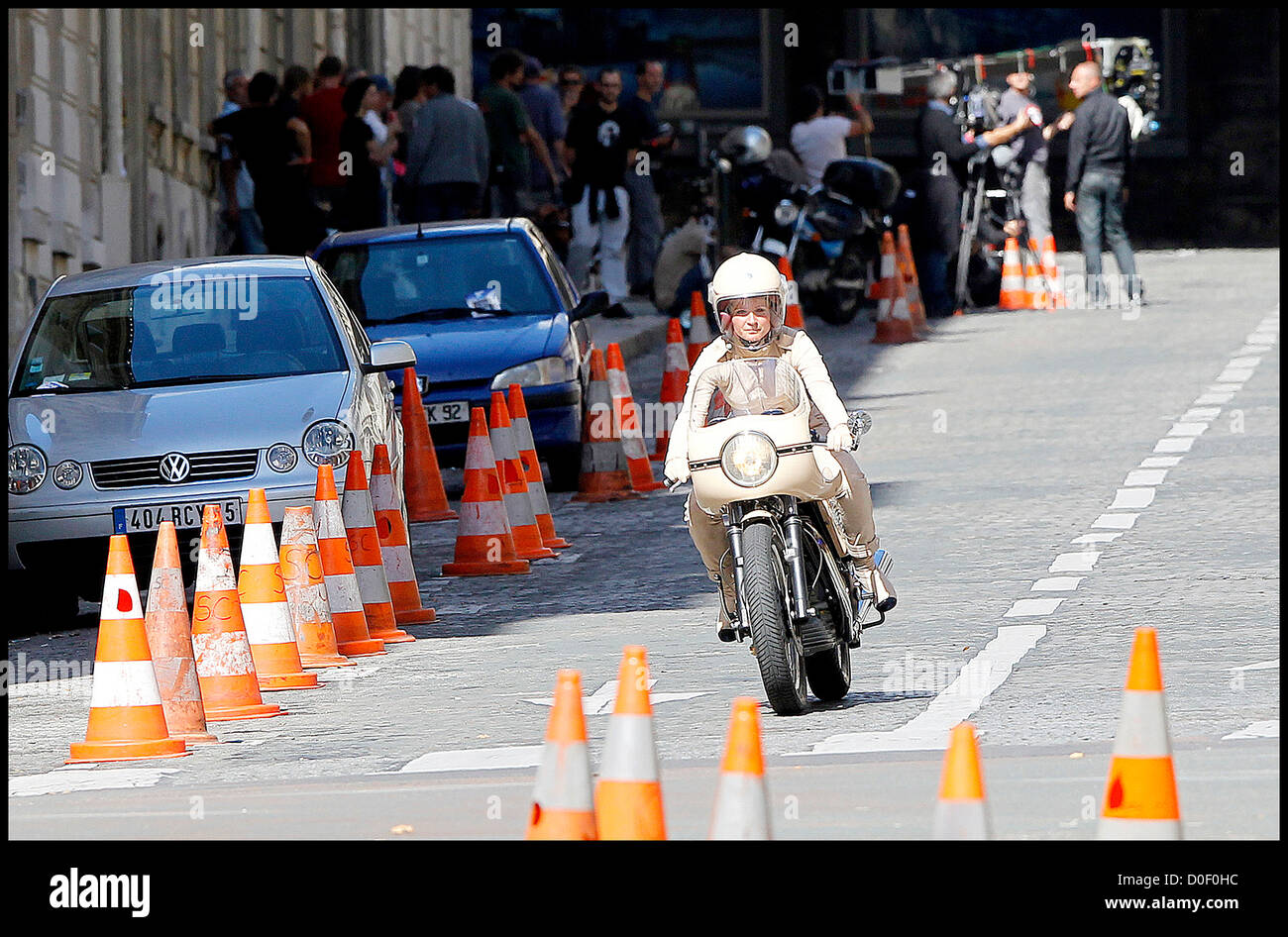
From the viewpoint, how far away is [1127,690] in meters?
5.72

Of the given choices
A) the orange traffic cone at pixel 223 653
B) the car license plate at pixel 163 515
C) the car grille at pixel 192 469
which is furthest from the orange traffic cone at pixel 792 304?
the orange traffic cone at pixel 223 653

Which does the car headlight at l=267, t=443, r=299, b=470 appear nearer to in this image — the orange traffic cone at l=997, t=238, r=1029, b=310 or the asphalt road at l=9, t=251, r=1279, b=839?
the asphalt road at l=9, t=251, r=1279, b=839

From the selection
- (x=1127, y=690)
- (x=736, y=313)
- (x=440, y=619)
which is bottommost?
(x=440, y=619)

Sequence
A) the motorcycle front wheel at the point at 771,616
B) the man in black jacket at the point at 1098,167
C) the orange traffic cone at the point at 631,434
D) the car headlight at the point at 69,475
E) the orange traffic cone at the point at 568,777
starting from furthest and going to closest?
the man in black jacket at the point at 1098,167 < the orange traffic cone at the point at 631,434 < the car headlight at the point at 69,475 < the motorcycle front wheel at the point at 771,616 < the orange traffic cone at the point at 568,777

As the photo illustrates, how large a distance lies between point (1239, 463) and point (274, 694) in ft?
23.9

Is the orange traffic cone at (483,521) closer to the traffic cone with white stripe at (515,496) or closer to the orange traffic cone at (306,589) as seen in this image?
the traffic cone with white stripe at (515,496)

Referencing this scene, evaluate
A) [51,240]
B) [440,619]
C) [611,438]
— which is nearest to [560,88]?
[51,240]

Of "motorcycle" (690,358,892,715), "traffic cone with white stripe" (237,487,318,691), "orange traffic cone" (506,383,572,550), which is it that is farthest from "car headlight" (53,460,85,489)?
"motorcycle" (690,358,892,715)

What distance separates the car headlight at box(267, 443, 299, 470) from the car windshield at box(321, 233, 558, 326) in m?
4.94

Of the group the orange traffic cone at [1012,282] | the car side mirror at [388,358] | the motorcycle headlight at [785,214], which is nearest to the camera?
the car side mirror at [388,358]

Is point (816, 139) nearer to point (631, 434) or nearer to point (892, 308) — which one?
point (892, 308)

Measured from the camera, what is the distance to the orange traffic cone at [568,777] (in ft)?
18.8

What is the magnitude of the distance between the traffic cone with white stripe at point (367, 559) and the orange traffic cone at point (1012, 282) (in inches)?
677
